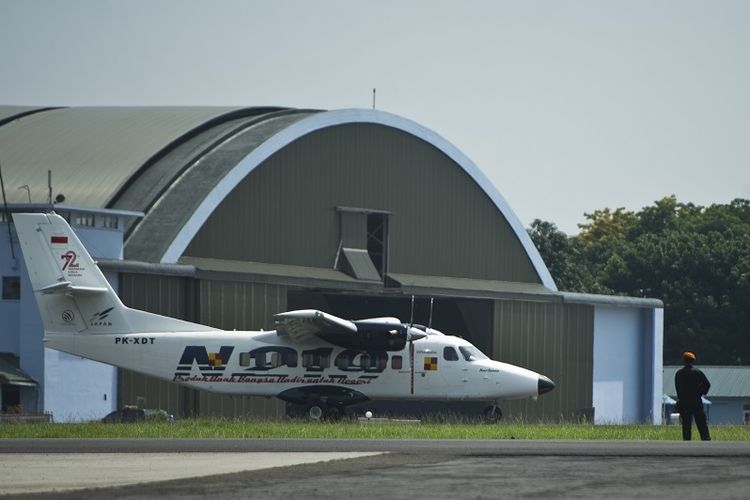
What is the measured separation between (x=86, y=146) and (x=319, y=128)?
956cm

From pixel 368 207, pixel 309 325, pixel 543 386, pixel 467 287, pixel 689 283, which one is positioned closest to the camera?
pixel 309 325

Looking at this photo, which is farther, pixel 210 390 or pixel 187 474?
pixel 210 390

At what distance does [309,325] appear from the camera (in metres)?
38.9

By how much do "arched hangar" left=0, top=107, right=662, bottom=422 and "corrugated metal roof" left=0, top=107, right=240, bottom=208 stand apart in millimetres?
94

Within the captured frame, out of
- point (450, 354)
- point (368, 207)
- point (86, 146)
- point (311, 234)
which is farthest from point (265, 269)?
point (450, 354)

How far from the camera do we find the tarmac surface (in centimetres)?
1738

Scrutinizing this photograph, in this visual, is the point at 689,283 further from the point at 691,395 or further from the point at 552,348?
the point at 691,395

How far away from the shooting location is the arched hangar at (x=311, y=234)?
5188 cm

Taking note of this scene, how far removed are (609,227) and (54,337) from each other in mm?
118714

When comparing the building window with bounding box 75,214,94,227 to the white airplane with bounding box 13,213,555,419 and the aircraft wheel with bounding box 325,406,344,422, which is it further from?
the aircraft wheel with bounding box 325,406,344,422

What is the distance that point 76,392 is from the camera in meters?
45.9

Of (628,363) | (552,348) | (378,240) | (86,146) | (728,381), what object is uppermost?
(86,146)

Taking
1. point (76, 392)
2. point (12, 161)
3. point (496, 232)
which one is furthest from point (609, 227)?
point (76, 392)

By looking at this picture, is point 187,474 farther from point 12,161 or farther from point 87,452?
A: point 12,161
